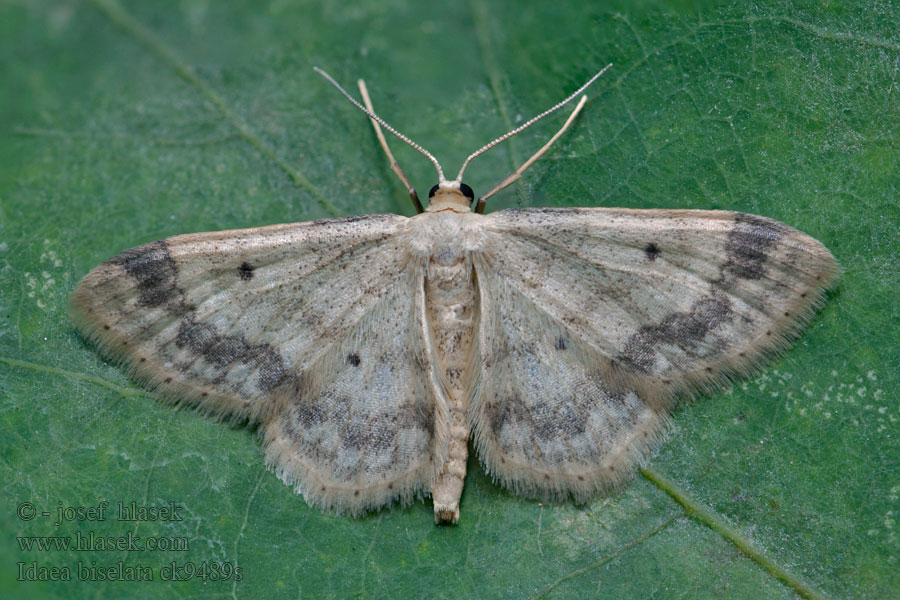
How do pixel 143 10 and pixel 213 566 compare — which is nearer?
pixel 213 566

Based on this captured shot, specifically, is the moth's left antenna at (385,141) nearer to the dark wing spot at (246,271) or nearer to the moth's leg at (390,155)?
the moth's leg at (390,155)

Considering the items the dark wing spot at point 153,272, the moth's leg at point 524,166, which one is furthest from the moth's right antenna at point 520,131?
the dark wing spot at point 153,272

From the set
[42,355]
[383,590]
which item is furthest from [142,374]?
[383,590]

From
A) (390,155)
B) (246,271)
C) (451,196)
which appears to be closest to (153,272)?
(246,271)

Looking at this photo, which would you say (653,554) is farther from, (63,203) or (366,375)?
(63,203)

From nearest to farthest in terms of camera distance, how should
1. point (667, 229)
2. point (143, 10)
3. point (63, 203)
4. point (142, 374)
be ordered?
point (667, 229) → point (142, 374) → point (63, 203) → point (143, 10)

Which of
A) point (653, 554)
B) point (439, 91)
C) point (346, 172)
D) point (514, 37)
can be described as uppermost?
point (514, 37)

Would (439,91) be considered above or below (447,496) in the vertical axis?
above

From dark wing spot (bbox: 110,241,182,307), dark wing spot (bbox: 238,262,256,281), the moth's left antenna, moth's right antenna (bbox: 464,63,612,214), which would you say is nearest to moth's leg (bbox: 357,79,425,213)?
the moth's left antenna
